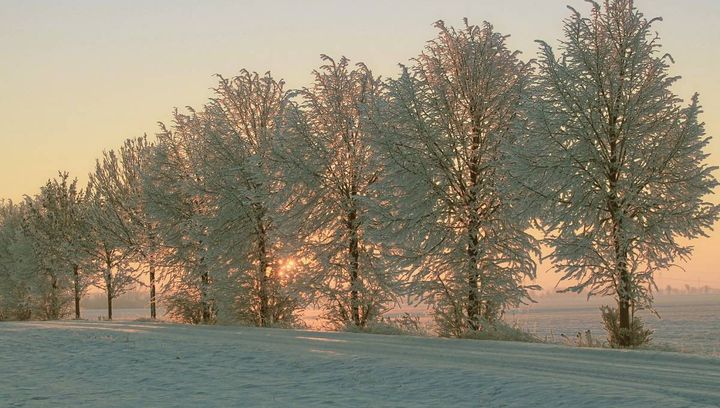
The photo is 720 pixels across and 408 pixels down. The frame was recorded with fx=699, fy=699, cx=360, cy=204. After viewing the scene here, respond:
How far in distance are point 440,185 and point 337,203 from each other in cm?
554

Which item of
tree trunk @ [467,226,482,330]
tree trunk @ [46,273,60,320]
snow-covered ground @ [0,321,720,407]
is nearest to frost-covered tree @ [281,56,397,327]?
tree trunk @ [467,226,482,330]

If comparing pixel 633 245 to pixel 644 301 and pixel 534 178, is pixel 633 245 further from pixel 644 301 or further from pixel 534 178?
pixel 534 178

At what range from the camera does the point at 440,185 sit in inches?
836

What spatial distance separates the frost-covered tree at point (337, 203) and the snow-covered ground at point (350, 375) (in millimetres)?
8215

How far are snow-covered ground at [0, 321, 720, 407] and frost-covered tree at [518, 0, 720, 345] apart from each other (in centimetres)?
420

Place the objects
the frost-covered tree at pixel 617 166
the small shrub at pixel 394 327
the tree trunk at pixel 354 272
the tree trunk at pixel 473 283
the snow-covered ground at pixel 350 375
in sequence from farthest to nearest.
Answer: the tree trunk at pixel 354 272
the small shrub at pixel 394 327
the tree trunk at pixel 473 283
the frost-covered tree at pixel 617 166
the snow-covered ground at pixel 350 375

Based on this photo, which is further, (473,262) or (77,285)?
(77,285)

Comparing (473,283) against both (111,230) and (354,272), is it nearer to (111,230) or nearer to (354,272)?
(354,272)

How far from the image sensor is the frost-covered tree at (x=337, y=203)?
83.1 feet

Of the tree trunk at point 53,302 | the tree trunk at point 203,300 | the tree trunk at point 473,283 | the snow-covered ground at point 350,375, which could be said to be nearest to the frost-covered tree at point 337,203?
the tree trunk at point 473,283

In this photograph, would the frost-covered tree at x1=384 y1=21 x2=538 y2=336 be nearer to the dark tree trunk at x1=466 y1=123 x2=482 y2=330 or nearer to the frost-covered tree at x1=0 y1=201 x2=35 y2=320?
the dark tree trunk at x1=466 y1=123 x2=482 y2=330

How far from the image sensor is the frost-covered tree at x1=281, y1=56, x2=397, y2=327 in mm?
25328

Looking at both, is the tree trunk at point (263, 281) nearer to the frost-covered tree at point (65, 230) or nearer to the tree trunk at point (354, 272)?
the tree trunk at point (354, 272)

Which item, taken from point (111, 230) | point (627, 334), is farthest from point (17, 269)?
point (627, 334)
